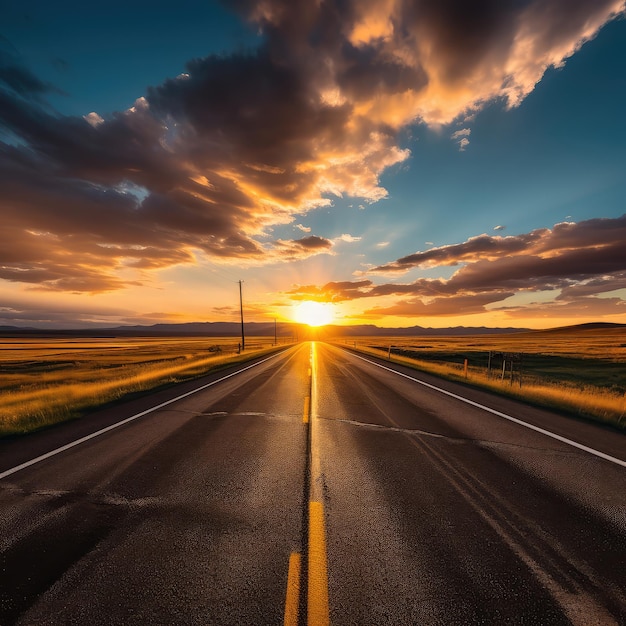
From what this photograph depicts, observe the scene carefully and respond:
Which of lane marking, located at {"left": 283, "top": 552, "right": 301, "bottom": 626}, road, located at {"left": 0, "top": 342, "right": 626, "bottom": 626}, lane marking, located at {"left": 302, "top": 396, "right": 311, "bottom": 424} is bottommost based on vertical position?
lane marking, located at {"left": 302, "top": 396, "right": 311, "bottom": 424}

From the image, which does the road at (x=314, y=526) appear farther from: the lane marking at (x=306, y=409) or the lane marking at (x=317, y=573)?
the lane marking at (x=306, y=409)

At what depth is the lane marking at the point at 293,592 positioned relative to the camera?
8.39 ft

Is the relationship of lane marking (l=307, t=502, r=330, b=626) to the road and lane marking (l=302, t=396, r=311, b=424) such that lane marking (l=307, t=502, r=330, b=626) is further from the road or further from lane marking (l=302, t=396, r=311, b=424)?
lane marking (l=302, t=396, r=311, b=424)

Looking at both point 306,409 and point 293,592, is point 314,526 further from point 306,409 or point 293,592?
point 306,409

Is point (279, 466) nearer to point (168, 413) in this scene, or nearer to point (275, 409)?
point (275, 409)

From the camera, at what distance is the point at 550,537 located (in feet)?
12.1

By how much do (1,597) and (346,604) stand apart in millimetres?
2976

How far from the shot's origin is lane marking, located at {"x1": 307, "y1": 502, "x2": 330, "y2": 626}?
2.59 meters

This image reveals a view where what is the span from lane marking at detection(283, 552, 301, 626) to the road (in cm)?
1

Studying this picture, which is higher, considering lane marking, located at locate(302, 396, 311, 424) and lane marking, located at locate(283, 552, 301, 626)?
lane marking, located at locate(283, 552, 301, 626)

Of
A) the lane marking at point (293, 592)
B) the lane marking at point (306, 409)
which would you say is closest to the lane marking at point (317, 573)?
the lane marking at point (293, 592)

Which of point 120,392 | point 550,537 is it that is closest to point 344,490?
point 550,537

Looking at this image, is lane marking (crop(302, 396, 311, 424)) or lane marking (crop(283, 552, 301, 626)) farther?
lane marking (crop(302, 396, 311, 424))

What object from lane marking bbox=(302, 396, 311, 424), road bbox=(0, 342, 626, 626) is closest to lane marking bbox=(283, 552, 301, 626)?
road bbox=(0, 342, 626, 626)
